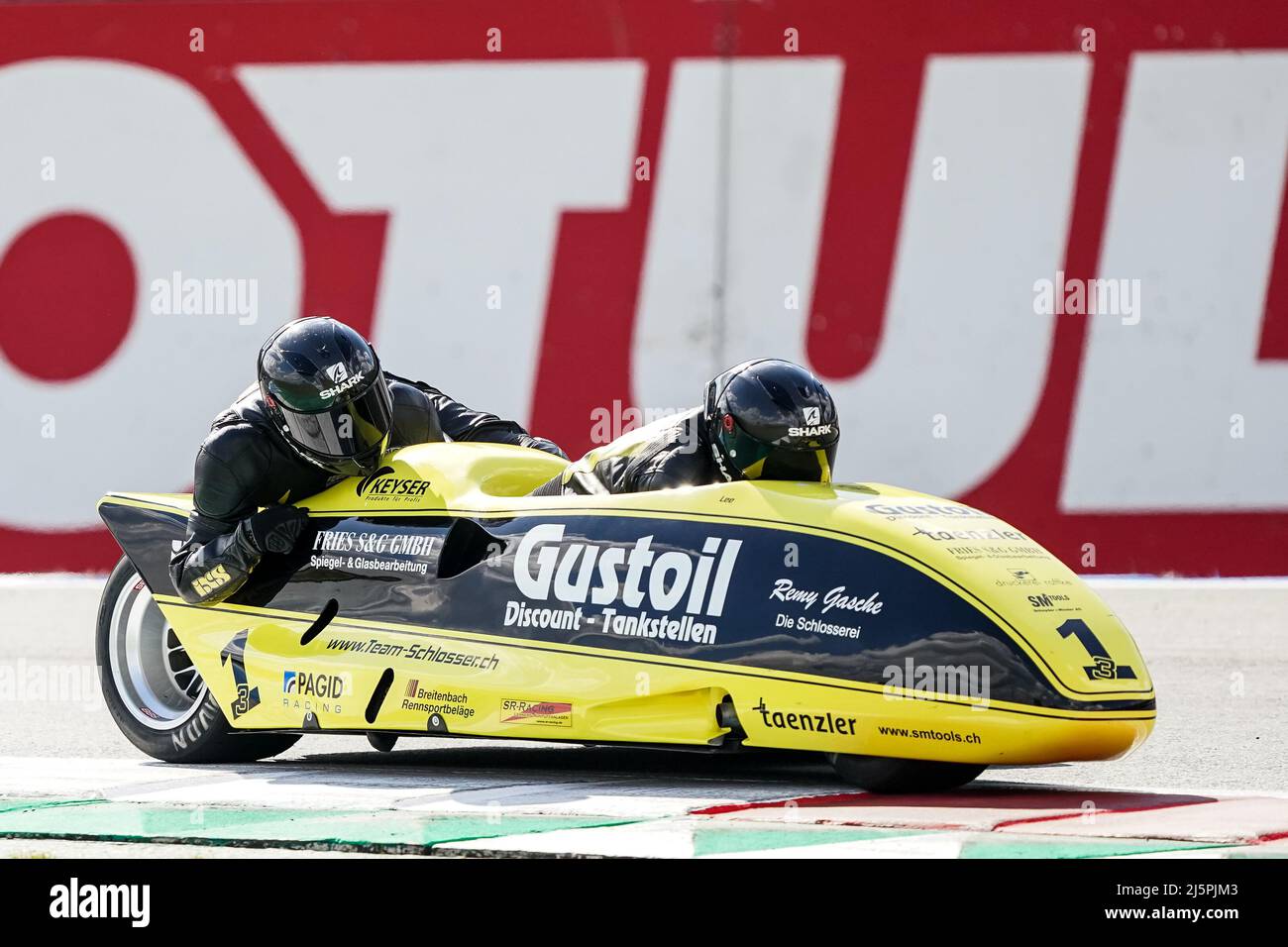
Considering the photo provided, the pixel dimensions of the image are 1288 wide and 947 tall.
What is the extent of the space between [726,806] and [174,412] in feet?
28.6

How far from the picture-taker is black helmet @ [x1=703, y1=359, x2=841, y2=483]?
20.2 ft

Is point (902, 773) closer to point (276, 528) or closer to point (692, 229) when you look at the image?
point (276, 528)

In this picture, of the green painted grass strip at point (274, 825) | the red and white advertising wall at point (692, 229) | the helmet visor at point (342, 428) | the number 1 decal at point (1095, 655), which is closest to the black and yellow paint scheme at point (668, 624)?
the number 1 decal at point (1095, 655)

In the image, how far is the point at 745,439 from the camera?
6.20 metres

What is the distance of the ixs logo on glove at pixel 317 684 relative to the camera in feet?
21.3

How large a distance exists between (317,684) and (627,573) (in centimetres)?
117

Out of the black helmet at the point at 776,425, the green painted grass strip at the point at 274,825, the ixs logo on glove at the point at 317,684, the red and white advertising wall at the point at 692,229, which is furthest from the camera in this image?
the red and white advertising wall at the point at 692,229

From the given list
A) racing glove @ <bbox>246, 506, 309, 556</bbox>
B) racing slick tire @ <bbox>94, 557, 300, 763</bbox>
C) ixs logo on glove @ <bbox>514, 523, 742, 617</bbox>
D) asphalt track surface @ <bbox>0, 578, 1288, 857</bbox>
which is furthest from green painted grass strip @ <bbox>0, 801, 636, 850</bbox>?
racing slick tire @ <bbox>94, 557, 300, 763</bbox>

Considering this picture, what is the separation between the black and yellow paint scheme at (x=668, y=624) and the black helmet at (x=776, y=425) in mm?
170

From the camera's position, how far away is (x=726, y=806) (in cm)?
543

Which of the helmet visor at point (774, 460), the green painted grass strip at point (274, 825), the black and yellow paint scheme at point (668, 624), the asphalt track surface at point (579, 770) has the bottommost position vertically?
the asphalt track surface at point (579, 770)

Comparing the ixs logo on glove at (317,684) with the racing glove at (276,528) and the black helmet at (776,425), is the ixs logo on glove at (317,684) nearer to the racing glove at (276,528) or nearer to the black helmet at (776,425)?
the racing glove at (276,528)

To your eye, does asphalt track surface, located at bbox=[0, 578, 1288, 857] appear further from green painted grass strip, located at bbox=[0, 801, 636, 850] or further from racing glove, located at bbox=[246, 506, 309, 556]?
racing glove, located at bbox=[246, 506, 309, 556]

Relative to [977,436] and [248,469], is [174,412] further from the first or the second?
[248,469]
